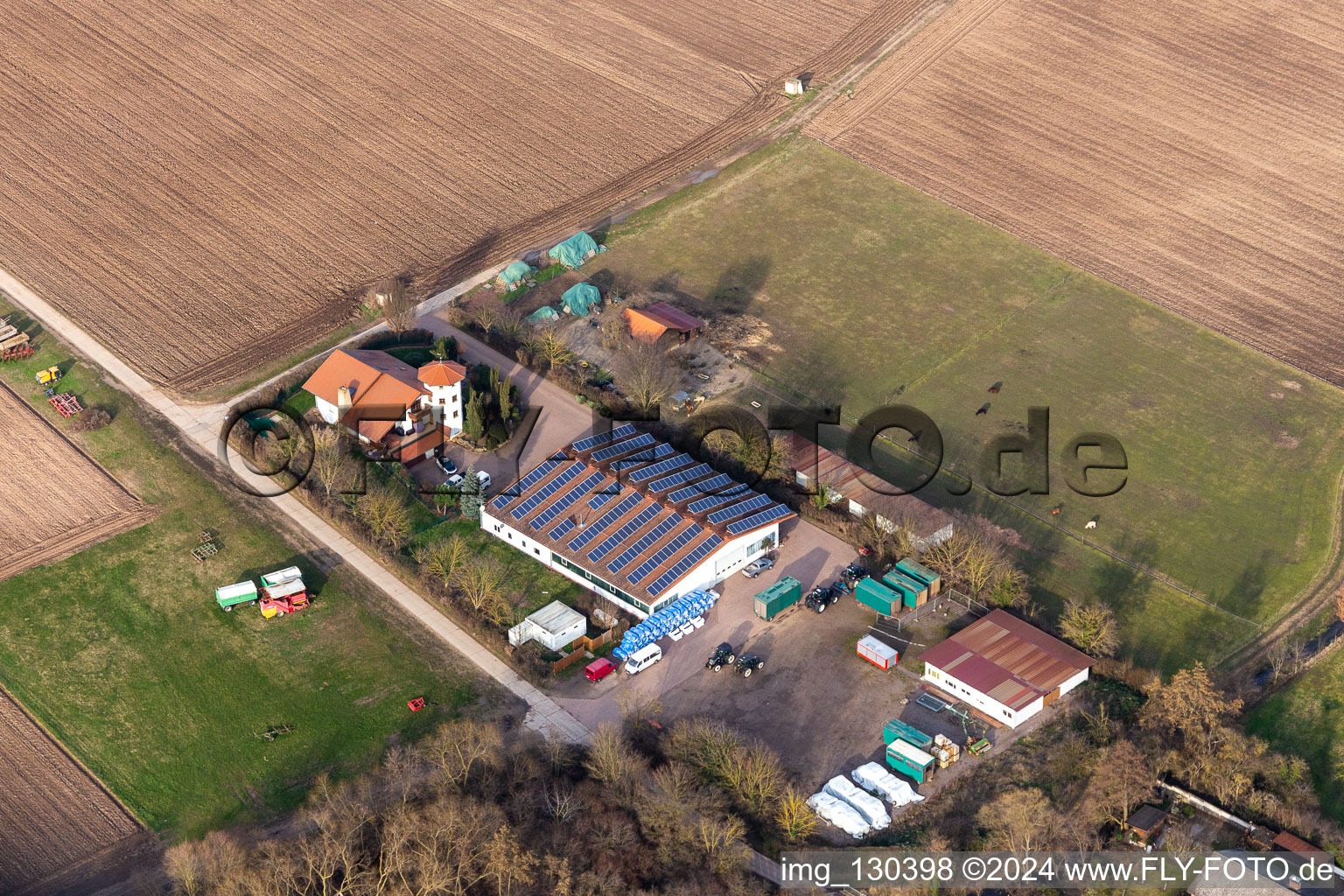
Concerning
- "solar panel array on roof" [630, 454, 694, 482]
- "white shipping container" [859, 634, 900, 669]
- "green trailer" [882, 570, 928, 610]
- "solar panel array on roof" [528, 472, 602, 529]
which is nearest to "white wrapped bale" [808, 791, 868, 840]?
"white shipping container" [859, 634, 900, 669]

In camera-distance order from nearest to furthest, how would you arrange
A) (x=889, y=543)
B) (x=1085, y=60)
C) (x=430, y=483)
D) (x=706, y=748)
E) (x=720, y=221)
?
(x=706, y=748) → (x=889, y=543) → (x=430, y=483) → (x=720, y=221) → (x=1085, y=60)

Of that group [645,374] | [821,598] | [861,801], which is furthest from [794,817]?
[645,374]

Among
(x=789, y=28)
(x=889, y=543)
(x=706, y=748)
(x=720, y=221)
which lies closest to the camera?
(x=706, y=748)

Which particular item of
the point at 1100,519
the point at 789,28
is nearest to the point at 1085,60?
the point at 789,28

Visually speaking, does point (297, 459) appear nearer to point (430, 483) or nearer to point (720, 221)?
point (430, 483)

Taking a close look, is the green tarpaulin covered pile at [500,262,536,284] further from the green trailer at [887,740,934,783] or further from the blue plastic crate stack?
the green trailer at [887,740,934,783]
